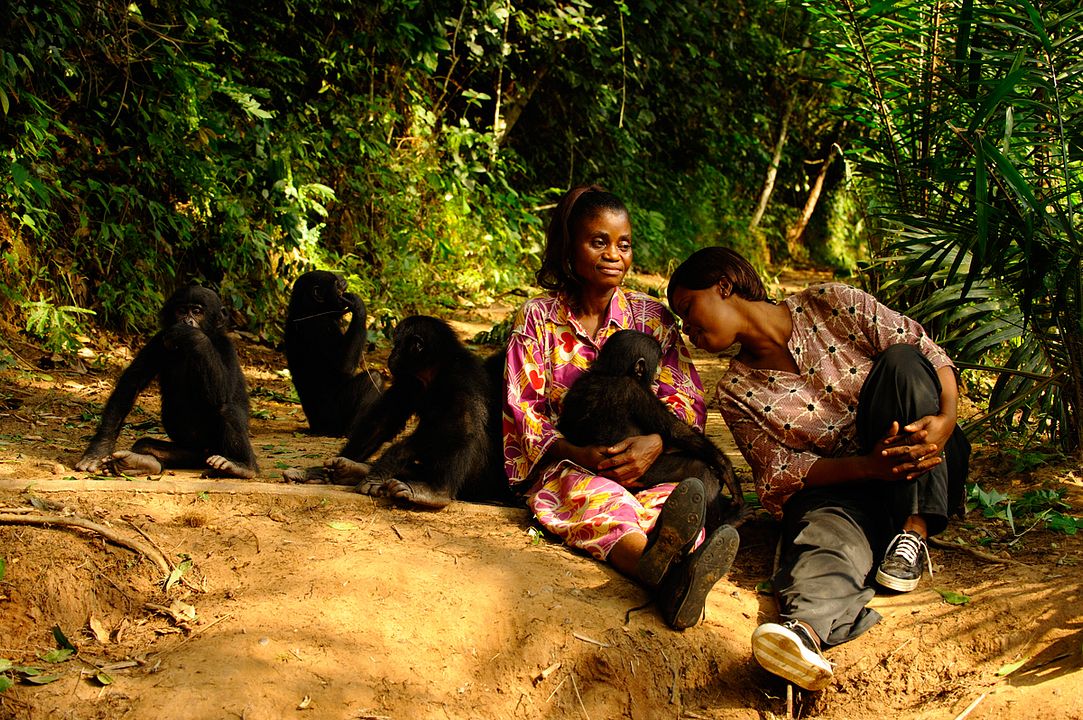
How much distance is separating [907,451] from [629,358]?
1.16 metres

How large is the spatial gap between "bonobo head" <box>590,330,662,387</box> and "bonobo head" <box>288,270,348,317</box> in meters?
2.64

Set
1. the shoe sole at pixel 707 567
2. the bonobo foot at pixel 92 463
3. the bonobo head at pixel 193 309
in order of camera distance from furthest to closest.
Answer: the bonobo head at pixel 193 309 → the bonobo foot at pixel 92 463 → the shoe sole at pixel 707 567

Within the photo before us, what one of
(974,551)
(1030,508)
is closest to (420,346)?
(974,551)

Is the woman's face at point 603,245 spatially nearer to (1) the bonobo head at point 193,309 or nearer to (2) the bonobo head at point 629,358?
(2) the bonobo head at point 629,358

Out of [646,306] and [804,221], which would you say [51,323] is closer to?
[646,306]

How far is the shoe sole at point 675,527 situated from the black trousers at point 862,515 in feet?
1.47

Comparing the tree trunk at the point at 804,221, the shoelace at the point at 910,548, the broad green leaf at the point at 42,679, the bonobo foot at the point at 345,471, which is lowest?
the broad green leaf at the point at 42,679

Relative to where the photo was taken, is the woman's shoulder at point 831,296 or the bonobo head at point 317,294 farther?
A: the bonobo head at point 317,294

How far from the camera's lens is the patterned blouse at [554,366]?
405 cm

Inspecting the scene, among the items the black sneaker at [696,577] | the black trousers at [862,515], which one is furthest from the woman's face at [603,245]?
the black sneaker at [696,577]

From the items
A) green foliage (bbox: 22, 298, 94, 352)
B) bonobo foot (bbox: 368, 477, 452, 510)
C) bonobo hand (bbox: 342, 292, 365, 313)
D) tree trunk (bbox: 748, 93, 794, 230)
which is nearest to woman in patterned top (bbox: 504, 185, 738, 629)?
bonobo foot (bbox: 368, 477, 452, 510)

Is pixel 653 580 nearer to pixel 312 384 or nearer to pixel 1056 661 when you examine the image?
pixel 1056 661

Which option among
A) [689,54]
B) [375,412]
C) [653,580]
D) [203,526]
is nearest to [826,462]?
[653,580]

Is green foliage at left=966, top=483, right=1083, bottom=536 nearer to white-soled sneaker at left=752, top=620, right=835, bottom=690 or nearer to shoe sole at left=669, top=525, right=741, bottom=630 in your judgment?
white-soled sneaker at left=752, top=620, right=835, bottom=690
